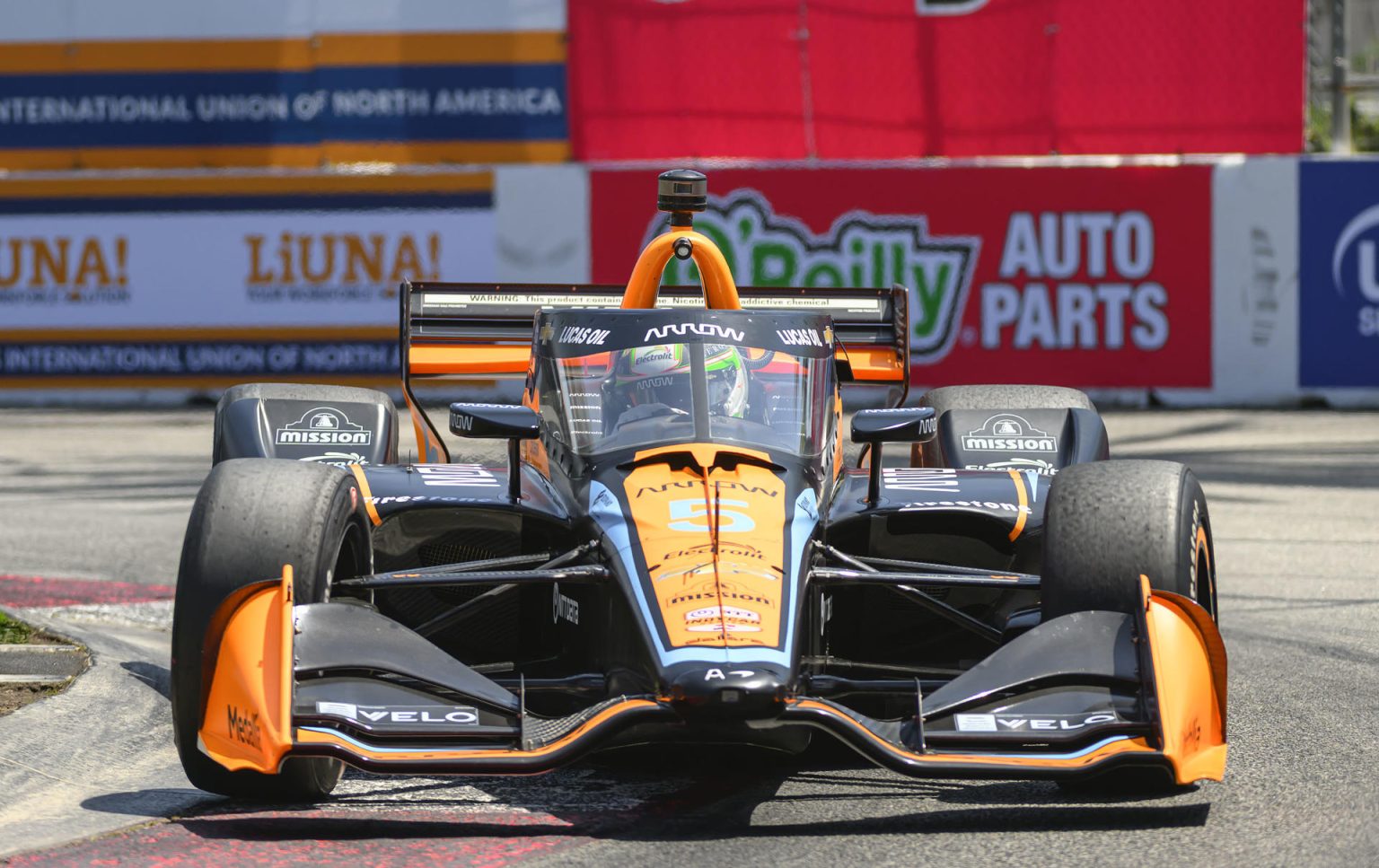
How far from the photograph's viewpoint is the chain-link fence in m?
16.7

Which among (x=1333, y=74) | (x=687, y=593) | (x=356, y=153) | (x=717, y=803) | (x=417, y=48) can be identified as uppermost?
(x=417, y=48)

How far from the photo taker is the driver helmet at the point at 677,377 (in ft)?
18.5

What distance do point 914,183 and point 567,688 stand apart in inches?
465

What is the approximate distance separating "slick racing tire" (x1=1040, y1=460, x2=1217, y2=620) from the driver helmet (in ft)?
3.11

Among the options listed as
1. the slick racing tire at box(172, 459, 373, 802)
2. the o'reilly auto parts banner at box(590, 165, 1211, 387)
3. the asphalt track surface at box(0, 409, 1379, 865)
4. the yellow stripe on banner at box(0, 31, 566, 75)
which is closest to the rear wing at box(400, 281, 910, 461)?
the asphalt track surface at box(0, 409, 1379, 865)

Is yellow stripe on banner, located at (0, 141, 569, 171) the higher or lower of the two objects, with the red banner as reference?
lower

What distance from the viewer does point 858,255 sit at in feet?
54.1

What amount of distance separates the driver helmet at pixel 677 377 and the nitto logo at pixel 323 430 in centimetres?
177

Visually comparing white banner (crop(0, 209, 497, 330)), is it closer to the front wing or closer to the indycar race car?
the indycar race car

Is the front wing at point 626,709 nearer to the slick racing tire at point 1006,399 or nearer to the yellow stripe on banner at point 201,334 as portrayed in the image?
the slick racing tire at point 1006,399

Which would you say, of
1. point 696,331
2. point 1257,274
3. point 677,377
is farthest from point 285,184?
point 677,377

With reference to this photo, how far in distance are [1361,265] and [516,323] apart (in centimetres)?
986

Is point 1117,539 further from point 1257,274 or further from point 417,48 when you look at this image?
point 417,48

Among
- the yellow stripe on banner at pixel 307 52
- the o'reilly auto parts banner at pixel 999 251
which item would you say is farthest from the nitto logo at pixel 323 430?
the yellow stripe on banner at pixel 307 52
